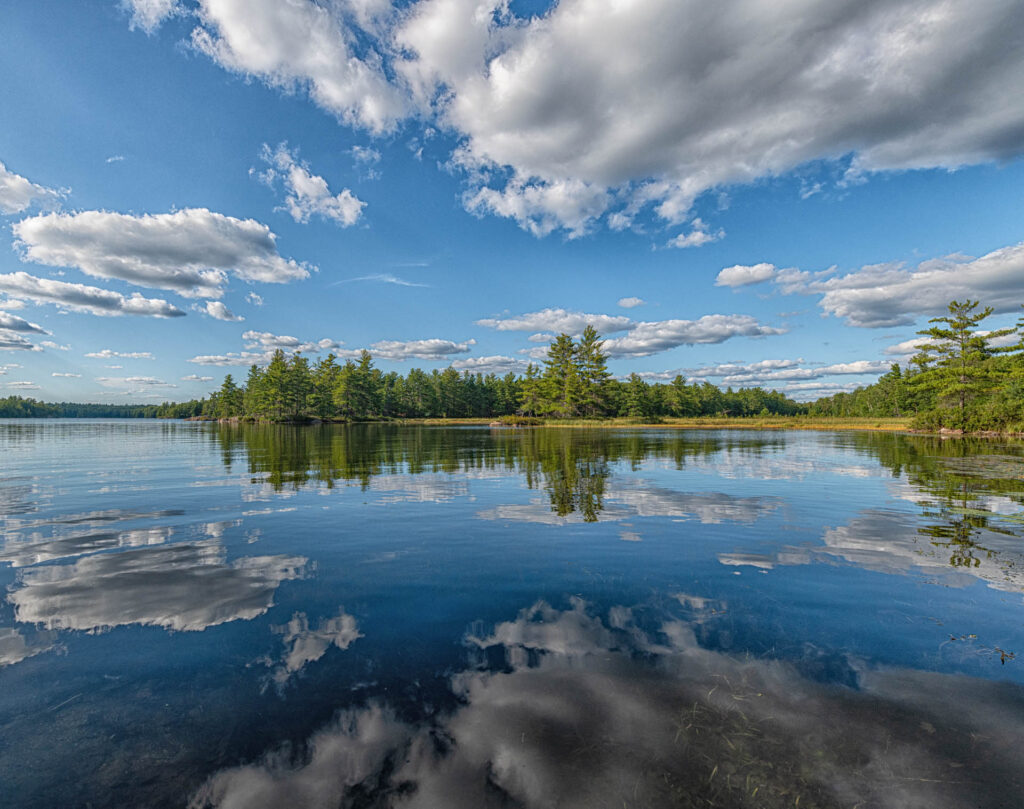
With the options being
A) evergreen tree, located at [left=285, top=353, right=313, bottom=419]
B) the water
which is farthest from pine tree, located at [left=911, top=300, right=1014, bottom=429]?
evergreen tree, located at [left=285, top=353, right=313, bottom=419]

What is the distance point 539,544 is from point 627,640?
373cm

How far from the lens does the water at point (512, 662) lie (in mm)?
3074

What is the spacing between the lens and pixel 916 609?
5.70m

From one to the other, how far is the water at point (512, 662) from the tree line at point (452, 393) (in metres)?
87.9

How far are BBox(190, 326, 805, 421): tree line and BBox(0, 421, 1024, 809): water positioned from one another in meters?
87.9

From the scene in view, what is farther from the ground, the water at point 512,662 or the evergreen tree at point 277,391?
the evergreen tree at point 277,391

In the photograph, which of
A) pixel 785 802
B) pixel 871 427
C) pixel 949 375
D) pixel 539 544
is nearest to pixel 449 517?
pixel 539 544

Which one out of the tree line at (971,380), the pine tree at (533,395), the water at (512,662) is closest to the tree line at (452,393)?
the pine tree at (533,395)

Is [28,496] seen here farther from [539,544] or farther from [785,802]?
[785,802]

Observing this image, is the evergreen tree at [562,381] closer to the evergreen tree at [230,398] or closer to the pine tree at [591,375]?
the pine tree at [591,375]

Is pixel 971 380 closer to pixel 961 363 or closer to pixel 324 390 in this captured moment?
pixel 961 363

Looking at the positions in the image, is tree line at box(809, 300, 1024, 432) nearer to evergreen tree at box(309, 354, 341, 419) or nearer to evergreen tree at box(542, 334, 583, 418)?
evergreen tree at box(542, 334, 583, 418)

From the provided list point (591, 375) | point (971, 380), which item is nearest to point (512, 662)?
point (971, 380)

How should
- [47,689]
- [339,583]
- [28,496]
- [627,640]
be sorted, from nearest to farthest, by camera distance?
[47,689], [627,640], [339,583], [28,496]
